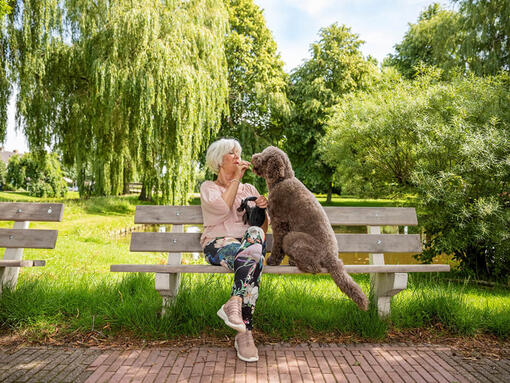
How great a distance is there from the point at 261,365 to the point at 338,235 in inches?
51.0

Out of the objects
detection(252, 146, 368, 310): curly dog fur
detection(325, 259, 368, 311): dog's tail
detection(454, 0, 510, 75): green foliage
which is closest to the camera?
detection(325, 259, 368, 311): dog's tail

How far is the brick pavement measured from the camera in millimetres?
2203

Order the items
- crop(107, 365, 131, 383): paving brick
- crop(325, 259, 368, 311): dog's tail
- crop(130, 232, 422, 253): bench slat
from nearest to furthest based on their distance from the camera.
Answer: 1. crop(107, 365, 131, 383): paving brick
2. crop(325, 259, 368, 311): dog's tail
3. crop(130, 232, 422, 253): bench slat

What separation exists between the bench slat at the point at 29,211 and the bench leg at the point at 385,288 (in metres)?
2.70

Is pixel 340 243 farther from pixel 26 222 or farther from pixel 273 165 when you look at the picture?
pixel 26 222

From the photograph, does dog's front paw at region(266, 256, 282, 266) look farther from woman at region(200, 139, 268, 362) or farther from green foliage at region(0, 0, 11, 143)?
green foliage at region(0, 0, 11, 143)

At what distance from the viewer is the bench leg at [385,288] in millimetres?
2867

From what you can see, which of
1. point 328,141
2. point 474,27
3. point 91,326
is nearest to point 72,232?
point 328,141

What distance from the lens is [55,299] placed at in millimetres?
3066

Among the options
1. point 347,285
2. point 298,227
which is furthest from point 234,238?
point 347,285

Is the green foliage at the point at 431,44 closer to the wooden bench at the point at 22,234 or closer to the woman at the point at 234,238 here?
the woman at the point at 234,238

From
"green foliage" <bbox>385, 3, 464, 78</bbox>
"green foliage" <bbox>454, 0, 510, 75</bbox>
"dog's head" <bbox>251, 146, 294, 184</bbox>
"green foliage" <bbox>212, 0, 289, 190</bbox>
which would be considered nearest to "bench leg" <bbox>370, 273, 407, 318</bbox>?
"dog's head" <bbox>251, 146, 294, 184</bbox>

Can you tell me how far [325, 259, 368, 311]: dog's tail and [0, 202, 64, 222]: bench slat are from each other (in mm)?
2298

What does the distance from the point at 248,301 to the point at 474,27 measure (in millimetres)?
9791
